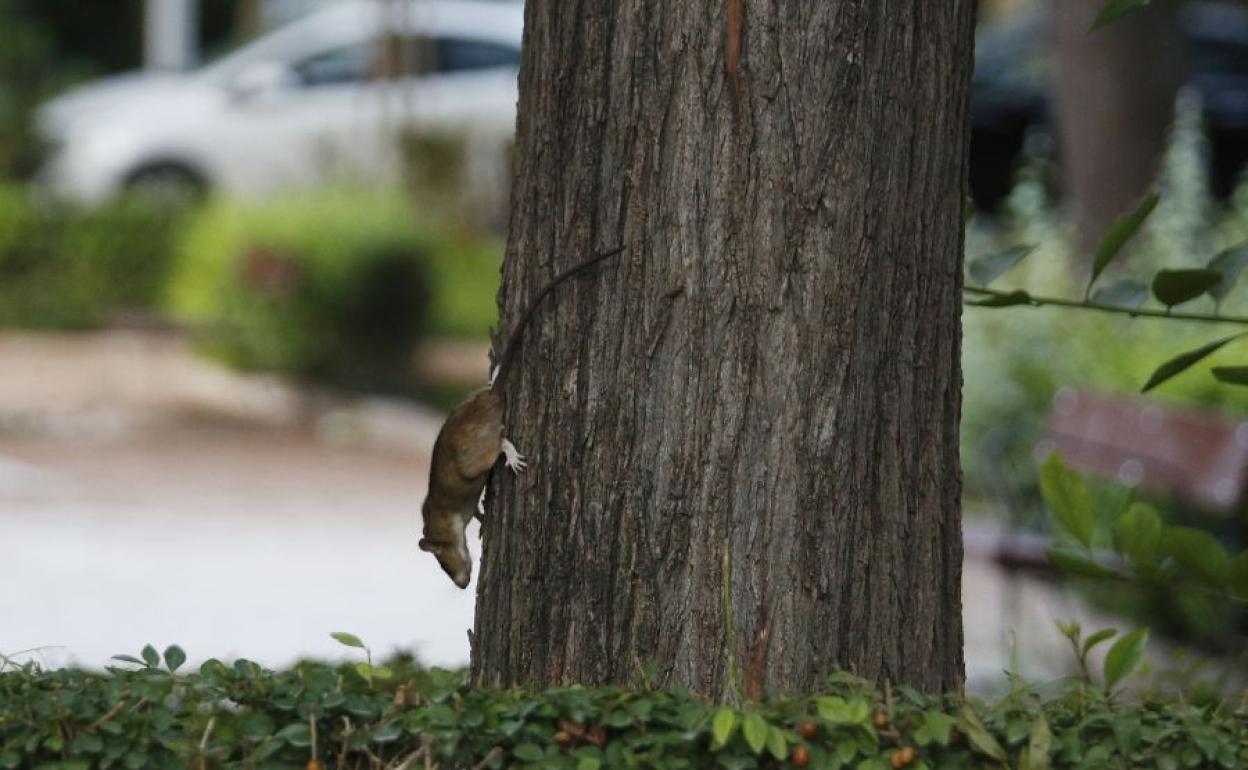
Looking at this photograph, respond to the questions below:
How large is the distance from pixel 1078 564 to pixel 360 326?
9796 millimetres

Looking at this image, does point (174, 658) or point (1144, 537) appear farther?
point (1144, 537)

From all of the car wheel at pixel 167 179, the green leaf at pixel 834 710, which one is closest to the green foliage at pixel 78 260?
the car wheel at pixel 167 179

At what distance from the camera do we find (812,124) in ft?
8.45

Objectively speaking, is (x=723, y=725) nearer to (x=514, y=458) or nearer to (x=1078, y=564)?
(x=514, y=458)

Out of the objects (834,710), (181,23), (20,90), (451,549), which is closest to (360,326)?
(20,90)

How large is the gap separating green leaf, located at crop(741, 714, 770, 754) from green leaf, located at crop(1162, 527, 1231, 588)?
0.95m

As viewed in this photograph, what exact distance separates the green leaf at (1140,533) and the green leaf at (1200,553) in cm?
2

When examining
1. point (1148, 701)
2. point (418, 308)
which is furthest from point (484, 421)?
point (418, 308)

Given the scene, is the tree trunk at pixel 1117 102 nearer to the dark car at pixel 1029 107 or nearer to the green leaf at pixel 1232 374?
the dark car at pixel 1029 107

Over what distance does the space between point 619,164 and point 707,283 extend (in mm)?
207

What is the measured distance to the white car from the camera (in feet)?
54.5

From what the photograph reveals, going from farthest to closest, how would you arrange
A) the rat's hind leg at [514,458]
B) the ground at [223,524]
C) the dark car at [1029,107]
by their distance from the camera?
the dark car at [1029,107], the ground at [223,524], the rat's hind leg at [514,458]

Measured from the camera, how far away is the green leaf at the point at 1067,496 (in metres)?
2.91

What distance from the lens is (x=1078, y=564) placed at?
296 centimetres
